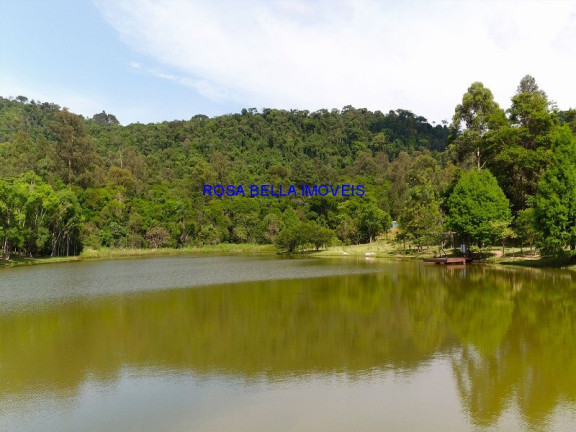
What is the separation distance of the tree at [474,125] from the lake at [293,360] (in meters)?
30.1

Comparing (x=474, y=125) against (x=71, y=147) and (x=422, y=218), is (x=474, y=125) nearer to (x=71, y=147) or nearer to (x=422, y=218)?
(x=422, y=218)

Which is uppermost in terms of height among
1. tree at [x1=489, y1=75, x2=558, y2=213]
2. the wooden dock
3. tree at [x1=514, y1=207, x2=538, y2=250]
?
tree at [x1=489, y1=75, x2=558, y2=213]

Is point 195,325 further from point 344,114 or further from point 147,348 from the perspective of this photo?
point 344,114

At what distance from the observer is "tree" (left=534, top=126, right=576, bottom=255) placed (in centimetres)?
3534

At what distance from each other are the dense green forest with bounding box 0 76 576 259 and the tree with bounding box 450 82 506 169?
0.56ft

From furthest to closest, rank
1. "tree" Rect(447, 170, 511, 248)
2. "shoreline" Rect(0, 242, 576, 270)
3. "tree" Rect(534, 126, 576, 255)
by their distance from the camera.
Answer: "tree" Rect(447, 170, 511, 248) < "shoreline" Rect(0, 242, 576, 270) < "tree" Rect(534, 126, 576, 255)

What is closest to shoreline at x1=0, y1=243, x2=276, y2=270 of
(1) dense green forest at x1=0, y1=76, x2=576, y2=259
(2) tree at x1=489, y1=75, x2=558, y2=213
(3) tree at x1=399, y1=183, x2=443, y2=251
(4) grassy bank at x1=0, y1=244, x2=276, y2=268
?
(4) grassy bank at x1=0, y1=244, x2=276, y2=268

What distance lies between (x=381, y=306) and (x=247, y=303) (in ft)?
22.9

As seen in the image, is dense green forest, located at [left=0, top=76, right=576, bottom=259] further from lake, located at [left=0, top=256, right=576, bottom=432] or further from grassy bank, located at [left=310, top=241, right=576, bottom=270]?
lake, located at [left=0, top=256, right=576, bottom=432]

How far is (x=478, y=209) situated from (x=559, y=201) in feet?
31.5

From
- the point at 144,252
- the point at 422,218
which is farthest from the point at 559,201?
the point at 144,252

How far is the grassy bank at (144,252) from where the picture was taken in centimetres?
5926

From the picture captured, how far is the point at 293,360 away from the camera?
14.2 m

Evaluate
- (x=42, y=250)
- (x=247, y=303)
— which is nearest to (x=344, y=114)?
(x=42, y=250)
